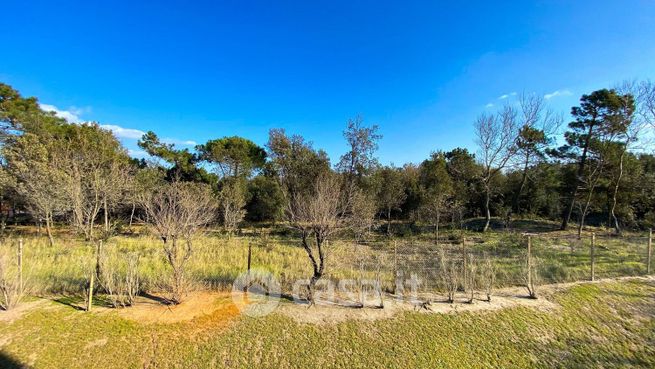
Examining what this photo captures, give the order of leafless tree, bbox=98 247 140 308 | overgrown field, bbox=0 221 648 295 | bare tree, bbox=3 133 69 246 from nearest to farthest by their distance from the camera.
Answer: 1. leafless tree, bbox=98 247 140 308
2. overgrown field, bbox=0 221 648 295
3. bare tree, bbox=3 133 69 246

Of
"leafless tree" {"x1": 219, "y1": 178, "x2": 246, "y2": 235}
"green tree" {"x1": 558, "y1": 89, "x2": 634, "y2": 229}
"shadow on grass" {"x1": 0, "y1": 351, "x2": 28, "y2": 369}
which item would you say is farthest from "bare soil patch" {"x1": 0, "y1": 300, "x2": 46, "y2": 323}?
"green tree" {"x1": 558, "y1": 89, "x2": 634, "y2": 229}

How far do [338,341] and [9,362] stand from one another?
5.37 metres

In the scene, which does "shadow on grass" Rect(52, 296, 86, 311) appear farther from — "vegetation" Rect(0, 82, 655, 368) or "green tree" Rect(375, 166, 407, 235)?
"green tree" Rect(375, 166, 407, 235)

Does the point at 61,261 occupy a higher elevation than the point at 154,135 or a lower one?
lower

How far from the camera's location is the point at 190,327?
207 inches

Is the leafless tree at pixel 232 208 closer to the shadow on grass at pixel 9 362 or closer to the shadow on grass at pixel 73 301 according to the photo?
the shadow on grass at pixel 73 301

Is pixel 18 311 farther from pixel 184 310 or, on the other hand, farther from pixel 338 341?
pixel 338 341

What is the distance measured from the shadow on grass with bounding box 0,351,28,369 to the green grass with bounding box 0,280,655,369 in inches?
0.6

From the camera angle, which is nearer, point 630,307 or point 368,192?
point 630,307

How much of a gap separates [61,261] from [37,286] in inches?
115

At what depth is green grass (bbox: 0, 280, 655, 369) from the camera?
4.55m

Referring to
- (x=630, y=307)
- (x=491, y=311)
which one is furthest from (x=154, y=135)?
(x=630, y=307)

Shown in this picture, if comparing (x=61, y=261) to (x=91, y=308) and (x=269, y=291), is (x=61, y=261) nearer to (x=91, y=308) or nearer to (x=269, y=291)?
(x=91, y=308)

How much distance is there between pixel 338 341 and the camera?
5.10m
